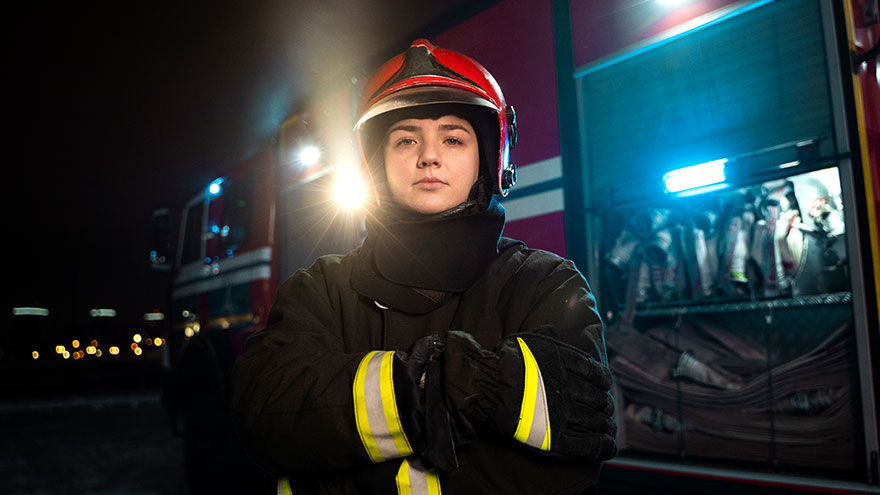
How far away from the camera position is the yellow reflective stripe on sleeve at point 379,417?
3.03 feet

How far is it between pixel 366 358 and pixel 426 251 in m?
0.36

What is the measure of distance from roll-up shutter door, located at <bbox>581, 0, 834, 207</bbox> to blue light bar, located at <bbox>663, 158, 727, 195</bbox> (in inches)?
1.4

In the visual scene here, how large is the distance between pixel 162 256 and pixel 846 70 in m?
6.32

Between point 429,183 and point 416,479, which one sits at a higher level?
point 429,183

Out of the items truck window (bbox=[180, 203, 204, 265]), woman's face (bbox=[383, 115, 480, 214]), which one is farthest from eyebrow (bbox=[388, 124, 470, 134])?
truck window (bbox=[180, 203, 204, 265])

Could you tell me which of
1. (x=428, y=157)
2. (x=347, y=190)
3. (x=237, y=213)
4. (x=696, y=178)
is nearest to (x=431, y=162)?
(x=428, y=157)

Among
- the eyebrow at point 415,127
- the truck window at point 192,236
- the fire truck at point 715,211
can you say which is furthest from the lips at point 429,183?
the truck window at point 192,236

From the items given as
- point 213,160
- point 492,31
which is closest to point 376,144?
point 492,31

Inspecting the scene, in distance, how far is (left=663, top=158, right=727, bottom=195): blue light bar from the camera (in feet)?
8.82

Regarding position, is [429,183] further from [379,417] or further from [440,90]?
[379,417]

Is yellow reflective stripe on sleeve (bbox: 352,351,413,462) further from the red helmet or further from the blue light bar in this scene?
the blue light bar

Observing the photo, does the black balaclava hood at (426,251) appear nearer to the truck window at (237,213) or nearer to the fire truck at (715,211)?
the fire truck at (715,211)

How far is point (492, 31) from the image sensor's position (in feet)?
11.5

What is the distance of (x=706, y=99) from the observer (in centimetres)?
280
